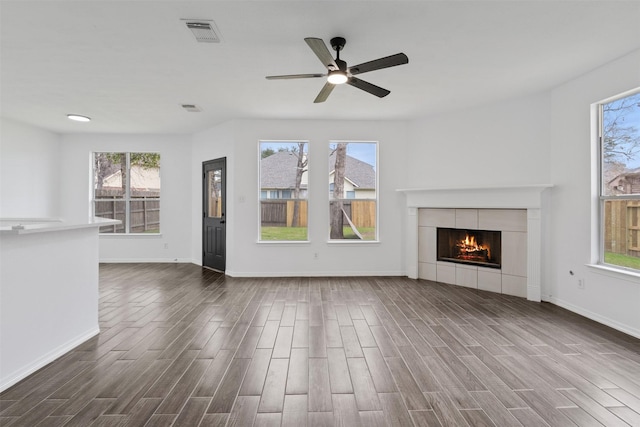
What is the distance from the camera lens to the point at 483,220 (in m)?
4.75

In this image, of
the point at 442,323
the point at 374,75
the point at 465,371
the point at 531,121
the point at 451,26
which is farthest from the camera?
the point at 531,121

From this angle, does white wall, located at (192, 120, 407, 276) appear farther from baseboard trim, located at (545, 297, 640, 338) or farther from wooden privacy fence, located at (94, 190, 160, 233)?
wooden privacy fence, located at (94, 190, 160, 233)

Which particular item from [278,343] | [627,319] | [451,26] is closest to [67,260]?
[278,343]

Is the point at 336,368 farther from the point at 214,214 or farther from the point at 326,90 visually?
the point at 214,214

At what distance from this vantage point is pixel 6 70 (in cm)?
352

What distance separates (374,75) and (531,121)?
2374 millimetres

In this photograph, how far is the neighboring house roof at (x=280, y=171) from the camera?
568 cm

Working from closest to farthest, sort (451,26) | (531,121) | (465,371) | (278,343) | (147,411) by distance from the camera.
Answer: (147,411), (465,371), (451,26), (278,343), (531,121)

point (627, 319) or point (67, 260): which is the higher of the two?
point (67, 260)

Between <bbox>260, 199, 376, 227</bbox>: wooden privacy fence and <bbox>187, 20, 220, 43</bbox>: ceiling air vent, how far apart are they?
3091 mm

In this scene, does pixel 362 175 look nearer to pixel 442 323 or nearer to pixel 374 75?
pixel 374 75

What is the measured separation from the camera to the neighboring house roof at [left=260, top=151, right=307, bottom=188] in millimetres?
5684

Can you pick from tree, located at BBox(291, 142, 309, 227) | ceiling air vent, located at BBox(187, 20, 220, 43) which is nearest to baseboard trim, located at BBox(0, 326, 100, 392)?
ceiling air vent, located at BBox(187, 20, 220, 43)

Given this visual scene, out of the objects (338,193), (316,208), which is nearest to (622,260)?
(338,193)
